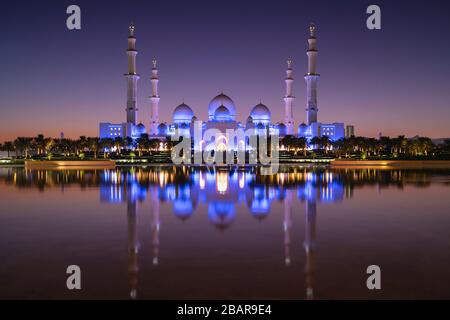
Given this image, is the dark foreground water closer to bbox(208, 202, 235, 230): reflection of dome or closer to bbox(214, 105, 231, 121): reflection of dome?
bbox(208, 202, 235, 230): reflection of dome

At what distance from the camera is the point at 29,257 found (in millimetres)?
5848

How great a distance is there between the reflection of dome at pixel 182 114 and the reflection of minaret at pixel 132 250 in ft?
152

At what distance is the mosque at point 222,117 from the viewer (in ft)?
152

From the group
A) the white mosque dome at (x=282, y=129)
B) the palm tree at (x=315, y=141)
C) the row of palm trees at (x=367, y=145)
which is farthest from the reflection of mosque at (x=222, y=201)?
the white mosque dome at (x=282, y=129)

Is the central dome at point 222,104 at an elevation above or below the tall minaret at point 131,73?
below

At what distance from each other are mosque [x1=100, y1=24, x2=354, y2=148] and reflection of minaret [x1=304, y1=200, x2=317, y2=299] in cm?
3880

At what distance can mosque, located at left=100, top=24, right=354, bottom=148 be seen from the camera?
46.4 m

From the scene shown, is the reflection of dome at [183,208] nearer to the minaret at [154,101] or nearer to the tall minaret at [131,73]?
the tall minaret at [131,73]

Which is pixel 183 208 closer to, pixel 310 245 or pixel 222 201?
pixel 222 201

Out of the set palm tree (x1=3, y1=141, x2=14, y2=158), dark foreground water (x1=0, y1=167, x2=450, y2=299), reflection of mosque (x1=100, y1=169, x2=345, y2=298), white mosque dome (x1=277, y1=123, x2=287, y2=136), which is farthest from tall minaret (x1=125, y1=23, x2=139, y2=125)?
dark foreground water (x1=0, y1=167, x2=450, y2=299)

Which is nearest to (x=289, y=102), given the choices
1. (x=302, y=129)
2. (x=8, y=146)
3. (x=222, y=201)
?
(x=302, y=129)

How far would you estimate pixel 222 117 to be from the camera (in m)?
51.0

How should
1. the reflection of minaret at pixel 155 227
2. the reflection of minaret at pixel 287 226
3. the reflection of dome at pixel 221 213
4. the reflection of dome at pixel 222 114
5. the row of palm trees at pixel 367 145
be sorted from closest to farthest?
the reflection of minaret at pixel 287 226 → the reflection of minaret at pixel 155 227 → the reflection of dome at pixel 221 213 → the row of palm trees at pixel 367 145 → the reflection of dome at pixel 222 114
